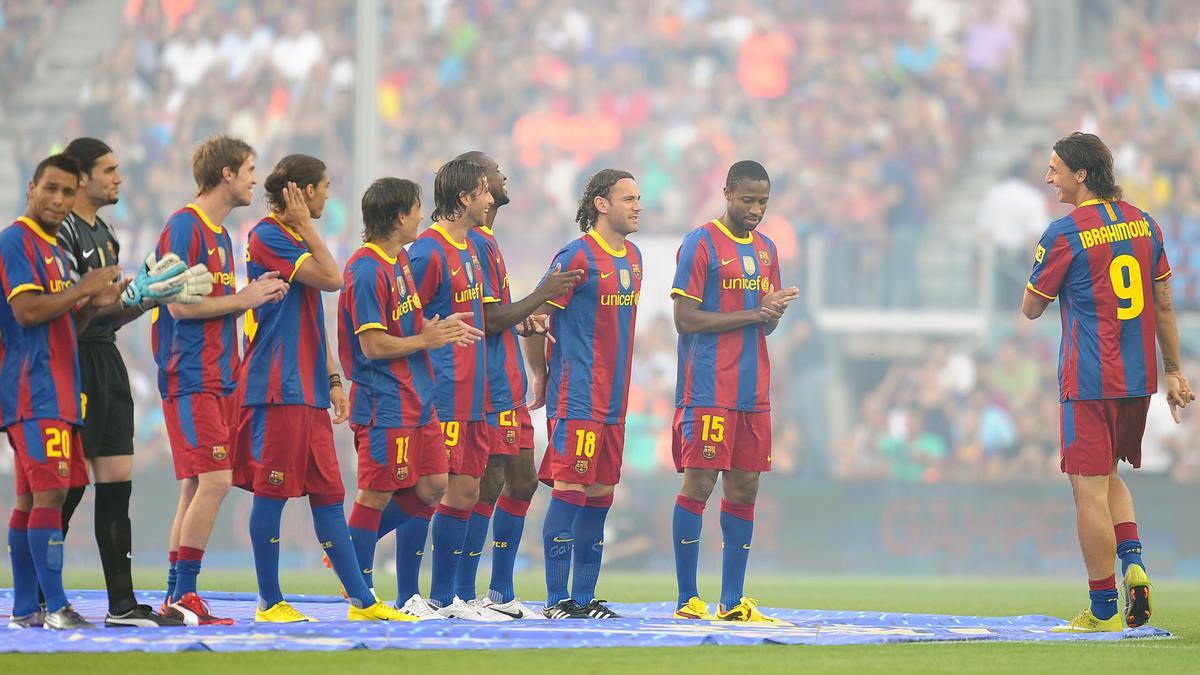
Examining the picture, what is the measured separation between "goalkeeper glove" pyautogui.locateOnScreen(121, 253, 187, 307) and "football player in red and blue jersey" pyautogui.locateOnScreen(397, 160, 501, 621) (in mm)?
1514

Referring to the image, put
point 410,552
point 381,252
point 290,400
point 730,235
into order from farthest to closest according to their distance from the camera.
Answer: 1. point 730,235
2. point 410,552
3. point 381,252
4. point 290,400

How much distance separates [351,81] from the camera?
1988 cm

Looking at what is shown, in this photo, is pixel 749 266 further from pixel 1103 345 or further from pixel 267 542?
pixel 267 542

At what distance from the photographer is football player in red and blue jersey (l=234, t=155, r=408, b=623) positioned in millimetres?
7266

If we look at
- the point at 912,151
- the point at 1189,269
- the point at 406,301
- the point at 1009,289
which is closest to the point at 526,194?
the point at 912,151

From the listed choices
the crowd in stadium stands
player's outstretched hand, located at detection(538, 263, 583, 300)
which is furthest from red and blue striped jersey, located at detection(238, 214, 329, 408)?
the crowd in stadium stands

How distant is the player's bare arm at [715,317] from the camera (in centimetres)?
830

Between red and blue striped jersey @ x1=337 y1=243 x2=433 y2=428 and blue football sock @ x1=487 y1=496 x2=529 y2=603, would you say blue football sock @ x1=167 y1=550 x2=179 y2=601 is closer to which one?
red and blue striped jersey @ x1=337 y1=243 x2=433 y2=428

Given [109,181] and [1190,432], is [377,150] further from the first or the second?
[109,181]

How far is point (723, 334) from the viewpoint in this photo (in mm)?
8516

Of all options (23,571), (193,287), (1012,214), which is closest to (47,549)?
(23,571)

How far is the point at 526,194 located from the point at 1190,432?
8.83 meters

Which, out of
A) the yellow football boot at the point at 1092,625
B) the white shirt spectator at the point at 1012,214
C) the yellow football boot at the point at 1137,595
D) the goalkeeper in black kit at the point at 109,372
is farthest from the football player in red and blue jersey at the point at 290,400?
the white shirt spectator at the point at 1012,214

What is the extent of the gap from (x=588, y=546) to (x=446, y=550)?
32.1 inches
